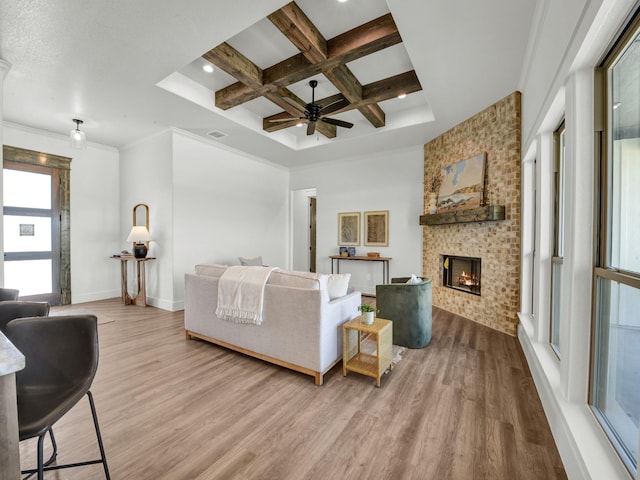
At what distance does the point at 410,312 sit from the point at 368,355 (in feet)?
2.51

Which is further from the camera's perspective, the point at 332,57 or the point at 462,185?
the point at 462,185

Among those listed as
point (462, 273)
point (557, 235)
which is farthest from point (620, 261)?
point (462, 273)

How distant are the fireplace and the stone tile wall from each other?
0.15 m

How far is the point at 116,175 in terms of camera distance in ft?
18.5

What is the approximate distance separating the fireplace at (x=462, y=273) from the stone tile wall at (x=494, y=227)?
0.50 ft

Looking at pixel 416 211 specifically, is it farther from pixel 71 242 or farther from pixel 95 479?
pixel 71 242

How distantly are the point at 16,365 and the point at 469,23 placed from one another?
3444 millimetres

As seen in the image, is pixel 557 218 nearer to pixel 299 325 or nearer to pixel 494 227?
pixel 494 227

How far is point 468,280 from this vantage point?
4.40 meters

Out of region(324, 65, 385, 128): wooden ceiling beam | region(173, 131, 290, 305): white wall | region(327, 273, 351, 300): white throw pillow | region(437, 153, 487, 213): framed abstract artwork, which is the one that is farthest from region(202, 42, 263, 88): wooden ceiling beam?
region(437, 153, 487, 213): framed abstract artwork

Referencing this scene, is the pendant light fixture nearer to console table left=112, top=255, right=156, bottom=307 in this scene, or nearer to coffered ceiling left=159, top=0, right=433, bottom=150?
coffered ceiling left=159, top=0, right=433, bottom=150

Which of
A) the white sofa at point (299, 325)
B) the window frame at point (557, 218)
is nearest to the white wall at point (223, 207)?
the white sofa at point (299, 325)

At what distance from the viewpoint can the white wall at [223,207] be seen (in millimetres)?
4781

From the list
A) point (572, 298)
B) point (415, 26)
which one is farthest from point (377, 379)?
point (415, 26)
